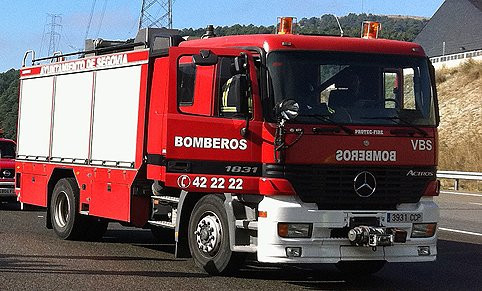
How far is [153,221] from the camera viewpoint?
12.8m

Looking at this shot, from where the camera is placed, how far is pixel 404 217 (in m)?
10.9

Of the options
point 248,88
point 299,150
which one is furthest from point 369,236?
point 248,88

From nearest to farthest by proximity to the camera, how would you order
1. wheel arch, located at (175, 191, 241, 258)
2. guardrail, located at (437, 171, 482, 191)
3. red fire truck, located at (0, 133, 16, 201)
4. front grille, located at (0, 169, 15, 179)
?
wheel arch, located at (175, 191, 241, 258) → red fire truck, located at (0, 133, 16, 201) → front grille, located at (0, 169, 15, 179) → guardrail, located at (437, 171, 482, 191)

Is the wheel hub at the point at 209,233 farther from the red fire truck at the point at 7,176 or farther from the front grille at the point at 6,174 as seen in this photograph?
the front grille at the point at 6,174

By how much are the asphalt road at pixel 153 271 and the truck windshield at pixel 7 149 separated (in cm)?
680

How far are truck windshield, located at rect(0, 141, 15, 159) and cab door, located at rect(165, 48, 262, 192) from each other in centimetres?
1231

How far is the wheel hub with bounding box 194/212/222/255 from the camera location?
36.7ft

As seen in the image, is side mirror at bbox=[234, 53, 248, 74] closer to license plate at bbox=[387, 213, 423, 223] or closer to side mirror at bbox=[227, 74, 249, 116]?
side mirror at bbox=[227, 74, 249, 116]

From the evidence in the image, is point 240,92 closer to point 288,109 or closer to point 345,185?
point 288,109

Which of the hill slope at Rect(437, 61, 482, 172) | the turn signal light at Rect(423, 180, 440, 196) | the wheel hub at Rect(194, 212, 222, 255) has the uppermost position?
the hill slope at Rect(437, 61, 482, 172)

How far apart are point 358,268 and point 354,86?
2436mm

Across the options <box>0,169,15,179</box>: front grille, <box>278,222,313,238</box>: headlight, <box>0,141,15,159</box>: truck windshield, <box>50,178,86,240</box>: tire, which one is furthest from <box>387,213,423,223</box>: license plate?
<box>0,141,15,159</box>: truck windshield

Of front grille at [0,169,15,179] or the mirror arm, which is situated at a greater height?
the mirror arm

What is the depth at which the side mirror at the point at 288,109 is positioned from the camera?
1041cm
